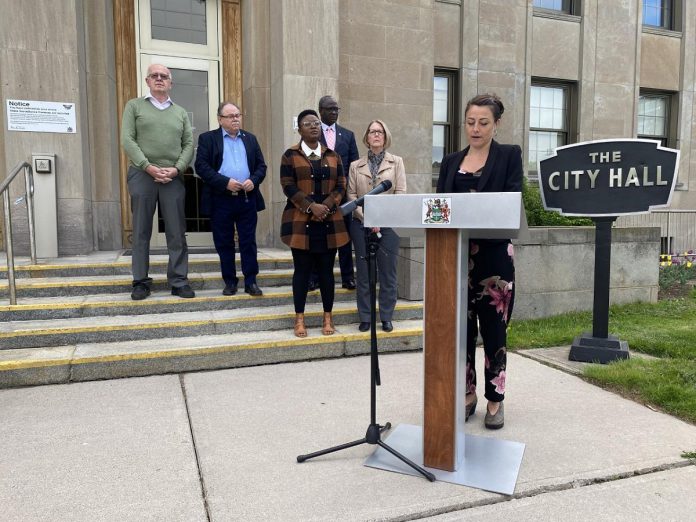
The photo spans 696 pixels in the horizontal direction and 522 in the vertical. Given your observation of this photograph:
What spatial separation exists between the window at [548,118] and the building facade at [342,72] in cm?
3

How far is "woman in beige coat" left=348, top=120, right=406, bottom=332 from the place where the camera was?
5082mm

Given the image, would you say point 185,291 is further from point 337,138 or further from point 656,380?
point 656,380

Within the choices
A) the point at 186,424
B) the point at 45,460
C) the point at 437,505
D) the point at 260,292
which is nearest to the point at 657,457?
the point at 437,505

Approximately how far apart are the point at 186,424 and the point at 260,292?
2281 mm

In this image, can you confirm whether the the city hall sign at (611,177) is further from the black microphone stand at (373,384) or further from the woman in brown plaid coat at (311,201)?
the black microphone stand at (373,384)

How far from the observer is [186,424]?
3.51 meters

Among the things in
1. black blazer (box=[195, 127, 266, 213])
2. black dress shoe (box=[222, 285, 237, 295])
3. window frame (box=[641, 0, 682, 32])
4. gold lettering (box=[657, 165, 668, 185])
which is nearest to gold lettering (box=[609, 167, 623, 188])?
gold lettering (box=[657, 165, 668, 185])

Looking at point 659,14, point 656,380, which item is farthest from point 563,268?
point 659,14

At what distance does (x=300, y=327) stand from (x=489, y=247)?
91.2 inches

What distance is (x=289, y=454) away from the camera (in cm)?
310

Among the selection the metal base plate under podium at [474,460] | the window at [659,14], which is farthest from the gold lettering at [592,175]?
the window at [659,14]

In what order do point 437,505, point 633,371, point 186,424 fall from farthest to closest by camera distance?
point 633,371, point 186,424, point 437,505

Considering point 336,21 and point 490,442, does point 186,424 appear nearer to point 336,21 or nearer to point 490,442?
point 490,442

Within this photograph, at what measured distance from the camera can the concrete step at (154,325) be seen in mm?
4695
